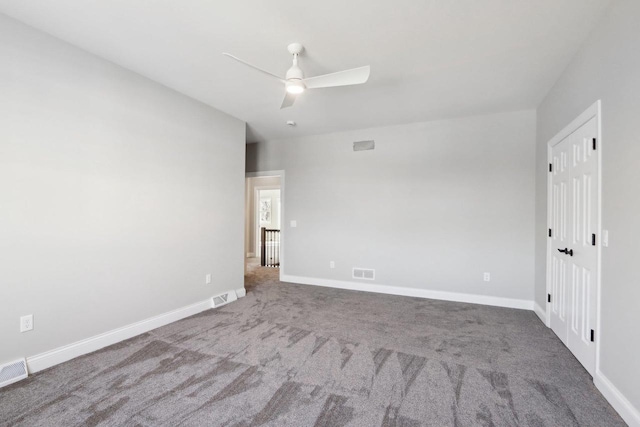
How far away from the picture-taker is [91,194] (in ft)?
8.75

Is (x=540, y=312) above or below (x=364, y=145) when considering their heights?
below

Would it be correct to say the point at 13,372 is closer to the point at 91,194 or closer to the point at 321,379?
the point at 91,194

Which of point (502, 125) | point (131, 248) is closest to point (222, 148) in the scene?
point (131, 248)

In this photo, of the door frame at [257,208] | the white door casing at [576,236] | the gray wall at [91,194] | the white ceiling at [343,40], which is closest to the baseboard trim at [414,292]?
the white door casing at [576,236]

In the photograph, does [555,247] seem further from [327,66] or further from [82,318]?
[82,318]

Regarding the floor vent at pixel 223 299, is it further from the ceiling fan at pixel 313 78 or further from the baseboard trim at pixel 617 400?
the baseboard trim at pixel 617 400

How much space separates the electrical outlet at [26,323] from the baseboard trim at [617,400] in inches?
164

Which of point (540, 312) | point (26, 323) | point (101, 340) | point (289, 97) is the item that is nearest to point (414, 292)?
point (540, 312)

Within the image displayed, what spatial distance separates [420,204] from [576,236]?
6.93 ft

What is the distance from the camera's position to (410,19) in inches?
84.0

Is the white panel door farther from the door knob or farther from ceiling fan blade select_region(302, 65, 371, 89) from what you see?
ceiling fan blade select_region(302, 65, 371, 89)

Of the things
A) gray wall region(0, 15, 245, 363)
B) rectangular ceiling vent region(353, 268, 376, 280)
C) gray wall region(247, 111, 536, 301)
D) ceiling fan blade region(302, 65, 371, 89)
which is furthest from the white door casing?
gray wall region(0, 15, 245, 363)

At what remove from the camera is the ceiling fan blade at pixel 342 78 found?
7.40ft

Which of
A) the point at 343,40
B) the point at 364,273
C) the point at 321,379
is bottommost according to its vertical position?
the point at 321,379
